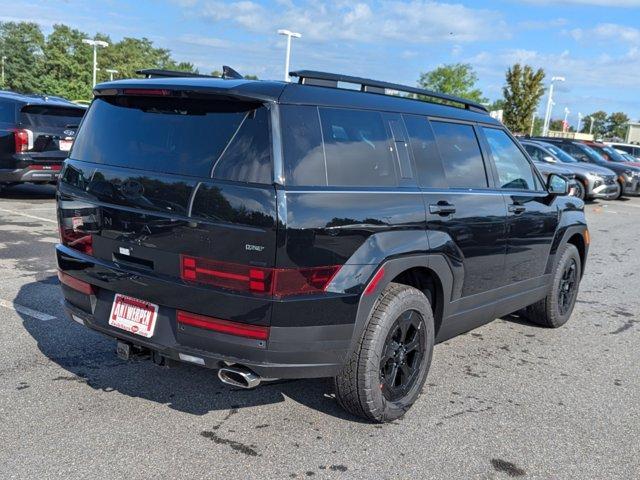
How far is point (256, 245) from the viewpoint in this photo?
2979 millimetres

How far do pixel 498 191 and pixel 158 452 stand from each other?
117 inches

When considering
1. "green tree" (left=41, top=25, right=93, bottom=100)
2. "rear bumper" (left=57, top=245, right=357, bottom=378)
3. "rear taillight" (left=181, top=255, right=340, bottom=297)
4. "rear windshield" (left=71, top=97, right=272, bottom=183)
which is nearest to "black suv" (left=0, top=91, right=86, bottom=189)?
"rear windshield" (left=71, top=97, right=272, bottom=183)

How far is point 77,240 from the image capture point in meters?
3.68

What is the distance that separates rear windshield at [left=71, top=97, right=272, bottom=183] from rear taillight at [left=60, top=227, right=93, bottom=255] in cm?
43

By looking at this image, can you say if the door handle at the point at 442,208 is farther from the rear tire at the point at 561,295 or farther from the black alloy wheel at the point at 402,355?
the rear tire at the point at 561,295

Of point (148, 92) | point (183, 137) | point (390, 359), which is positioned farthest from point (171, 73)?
point (390, 359)

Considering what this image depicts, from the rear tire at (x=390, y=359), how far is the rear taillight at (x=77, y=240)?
1.60m

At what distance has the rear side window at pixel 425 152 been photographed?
12.9 feet

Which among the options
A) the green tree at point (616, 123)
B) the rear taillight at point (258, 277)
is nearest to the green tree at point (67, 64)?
the rear taillight at point (258, 277)

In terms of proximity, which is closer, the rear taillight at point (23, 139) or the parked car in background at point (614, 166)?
the rear taillight at point (23, 139)

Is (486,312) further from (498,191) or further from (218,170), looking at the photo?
(218,170)

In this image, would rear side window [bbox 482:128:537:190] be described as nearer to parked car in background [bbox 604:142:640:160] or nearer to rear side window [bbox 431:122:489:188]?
rear side window [bbox 431:122:489:188]

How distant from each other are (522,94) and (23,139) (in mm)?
38768

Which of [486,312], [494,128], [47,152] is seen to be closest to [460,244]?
[486,312]
